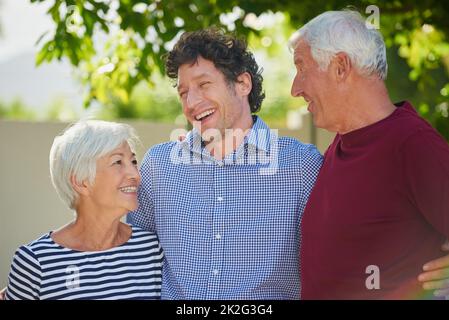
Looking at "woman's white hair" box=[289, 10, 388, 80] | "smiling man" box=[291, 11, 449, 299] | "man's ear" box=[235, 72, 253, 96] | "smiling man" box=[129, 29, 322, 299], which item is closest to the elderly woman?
"smiling man" box=[129, 29, 322, 299]

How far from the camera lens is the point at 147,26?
4.30 meters

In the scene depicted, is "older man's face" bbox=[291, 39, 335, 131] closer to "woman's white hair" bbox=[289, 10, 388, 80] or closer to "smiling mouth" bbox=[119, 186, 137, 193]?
"woman's white hair" bbox=[289, 10, 388, 80]

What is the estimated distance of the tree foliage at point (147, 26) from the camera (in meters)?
4.02

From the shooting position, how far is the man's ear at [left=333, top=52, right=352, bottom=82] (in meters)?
2.59

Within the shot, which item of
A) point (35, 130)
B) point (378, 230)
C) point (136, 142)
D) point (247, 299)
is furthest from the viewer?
point (35, 130)

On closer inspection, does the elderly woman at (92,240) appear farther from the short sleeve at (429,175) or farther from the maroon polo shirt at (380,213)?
the short sleeve at (429,175)

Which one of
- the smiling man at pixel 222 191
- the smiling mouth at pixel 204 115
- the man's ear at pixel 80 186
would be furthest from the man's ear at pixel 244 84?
the man's ear at pixel 80 186

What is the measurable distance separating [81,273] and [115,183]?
0.31 meters

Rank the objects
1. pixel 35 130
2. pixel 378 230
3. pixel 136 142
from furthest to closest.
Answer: pixel 35 130
pixel 136 142
pixel 378 230

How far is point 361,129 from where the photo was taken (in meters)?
2.55

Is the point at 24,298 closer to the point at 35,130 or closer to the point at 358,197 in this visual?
the point at 358,197

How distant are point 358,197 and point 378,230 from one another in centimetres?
12

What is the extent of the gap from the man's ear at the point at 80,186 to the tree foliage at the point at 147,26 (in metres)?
1.35
